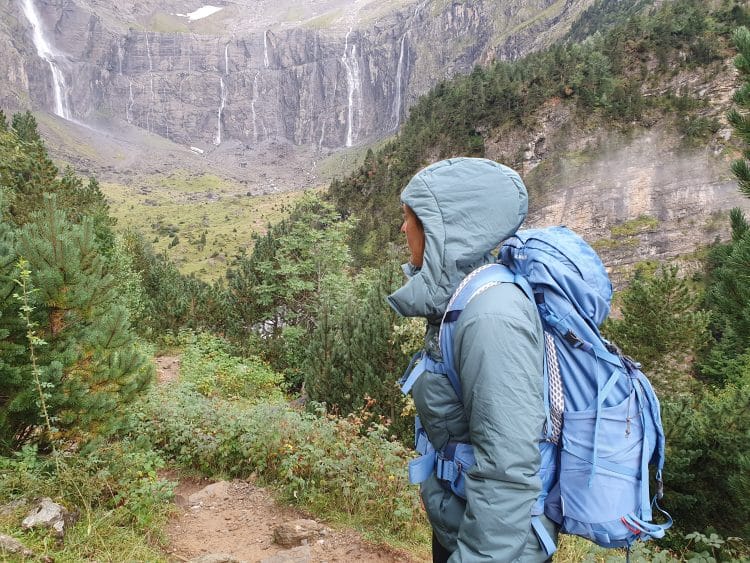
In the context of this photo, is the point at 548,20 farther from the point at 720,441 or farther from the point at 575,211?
the point at 720,441

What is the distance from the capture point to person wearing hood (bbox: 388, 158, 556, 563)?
131cm

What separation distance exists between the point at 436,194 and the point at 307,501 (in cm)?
381

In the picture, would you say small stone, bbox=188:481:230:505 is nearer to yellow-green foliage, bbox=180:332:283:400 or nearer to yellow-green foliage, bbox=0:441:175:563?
yellow-green foliage, bbox=0:441:175:563

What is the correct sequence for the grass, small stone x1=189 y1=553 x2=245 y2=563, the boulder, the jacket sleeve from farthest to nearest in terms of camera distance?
the grass, small stone x1=189 y1=553 x2=245 y2=563, the boulder, the jacket sleeve

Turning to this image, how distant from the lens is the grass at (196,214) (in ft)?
191

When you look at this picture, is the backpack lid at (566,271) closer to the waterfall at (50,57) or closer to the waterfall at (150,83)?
the waterfall at (50,57)

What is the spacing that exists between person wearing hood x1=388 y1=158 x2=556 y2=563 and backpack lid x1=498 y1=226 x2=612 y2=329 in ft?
0.31

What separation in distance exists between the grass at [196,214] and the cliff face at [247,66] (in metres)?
48.5

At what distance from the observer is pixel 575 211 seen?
89.3 feet

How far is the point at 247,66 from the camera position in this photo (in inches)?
6575

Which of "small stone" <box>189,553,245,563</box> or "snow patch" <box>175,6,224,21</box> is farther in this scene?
"snow patch" <box>175,6,224,21</box>

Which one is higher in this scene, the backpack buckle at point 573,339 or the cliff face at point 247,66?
the cliff face at point 247,66

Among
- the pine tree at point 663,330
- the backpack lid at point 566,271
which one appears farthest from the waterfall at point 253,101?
the backpack lid at point 566,271

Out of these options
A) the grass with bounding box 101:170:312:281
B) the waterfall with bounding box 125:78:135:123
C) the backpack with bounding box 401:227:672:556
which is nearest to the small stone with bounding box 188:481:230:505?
the backpack with bounding box 401:227:672:556
